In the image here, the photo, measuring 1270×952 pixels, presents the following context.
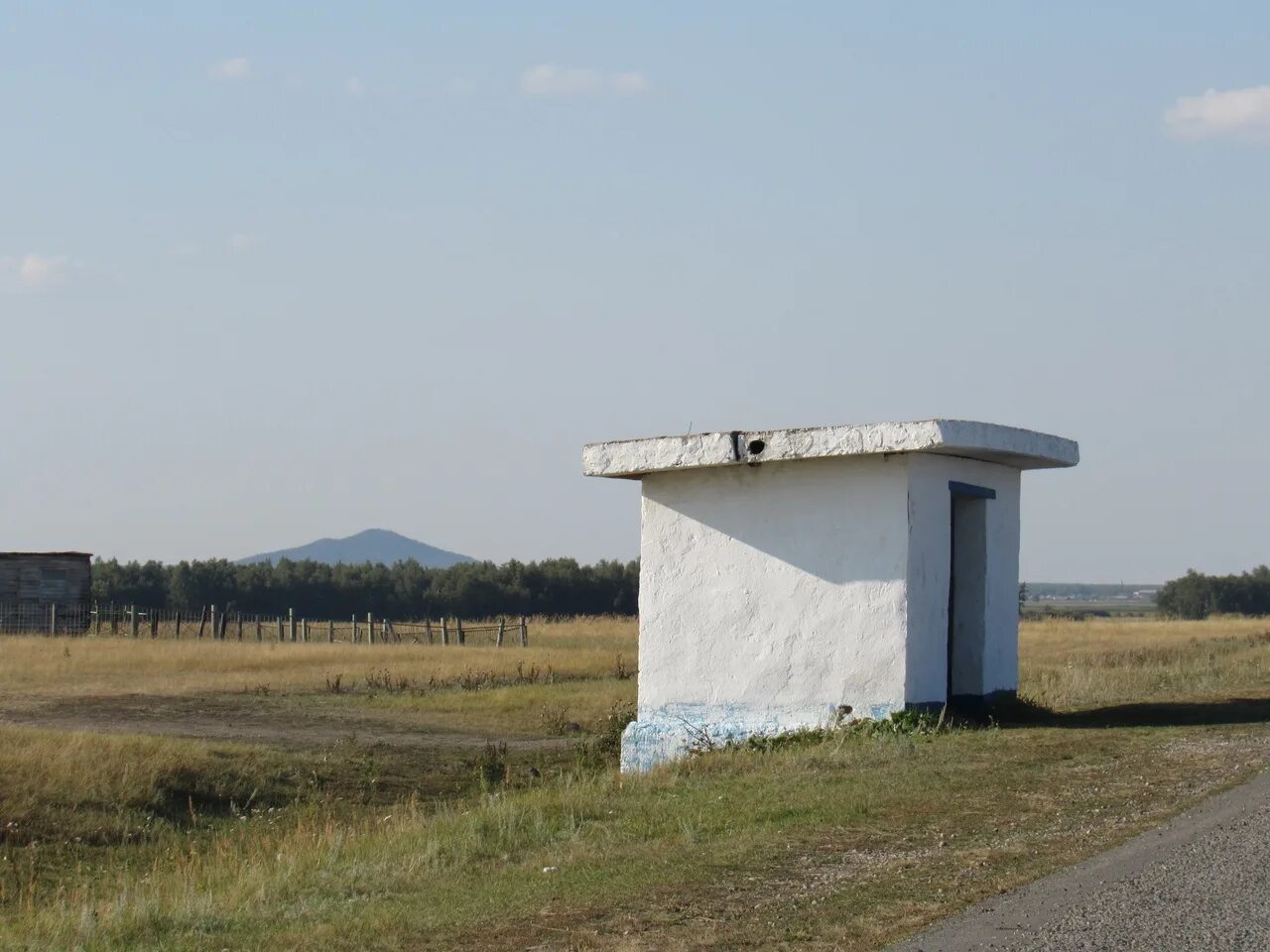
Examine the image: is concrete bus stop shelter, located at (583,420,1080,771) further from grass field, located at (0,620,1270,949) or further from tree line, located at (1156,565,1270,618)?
tree line, located at (1156,565,1270,618)

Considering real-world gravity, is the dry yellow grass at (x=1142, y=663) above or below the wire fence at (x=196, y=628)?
above

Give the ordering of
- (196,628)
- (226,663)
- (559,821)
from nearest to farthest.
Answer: (559,821) → (226,663) → (196,628)

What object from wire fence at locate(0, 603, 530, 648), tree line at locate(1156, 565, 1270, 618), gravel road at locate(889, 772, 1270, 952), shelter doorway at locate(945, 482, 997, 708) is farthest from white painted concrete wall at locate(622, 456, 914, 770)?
tree line at locate(1156, 565, 1270, 618)

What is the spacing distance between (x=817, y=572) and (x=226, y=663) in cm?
2352

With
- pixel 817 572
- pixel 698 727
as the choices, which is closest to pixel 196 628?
pixel 698 727

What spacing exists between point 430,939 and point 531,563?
81.2 metres

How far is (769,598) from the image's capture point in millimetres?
14992

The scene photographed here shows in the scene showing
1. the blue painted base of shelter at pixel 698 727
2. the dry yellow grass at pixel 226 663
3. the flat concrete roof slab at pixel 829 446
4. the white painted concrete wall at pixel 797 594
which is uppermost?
the flat concrete roof slab at pixel 829 446

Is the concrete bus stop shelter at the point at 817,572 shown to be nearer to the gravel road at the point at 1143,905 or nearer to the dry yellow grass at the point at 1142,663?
the dry yellow grass at the point at 1142,663

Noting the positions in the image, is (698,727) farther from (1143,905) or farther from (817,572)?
Answer: (1143,905)

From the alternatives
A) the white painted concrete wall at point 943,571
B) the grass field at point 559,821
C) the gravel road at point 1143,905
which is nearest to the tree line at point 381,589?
the grass field at point 559,821

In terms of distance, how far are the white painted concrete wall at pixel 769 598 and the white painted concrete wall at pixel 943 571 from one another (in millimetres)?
162

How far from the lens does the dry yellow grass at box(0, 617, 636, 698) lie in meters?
30.1

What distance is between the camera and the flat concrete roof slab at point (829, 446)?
14.0 m
